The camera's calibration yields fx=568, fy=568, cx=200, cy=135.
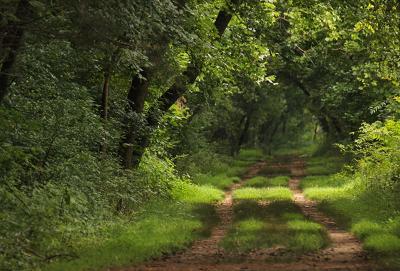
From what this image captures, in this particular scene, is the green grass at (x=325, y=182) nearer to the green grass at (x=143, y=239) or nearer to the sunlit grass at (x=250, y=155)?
the green grass at (x=143, y=239)

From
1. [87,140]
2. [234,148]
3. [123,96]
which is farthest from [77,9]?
[234,148]

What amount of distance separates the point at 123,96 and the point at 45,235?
27.8ft

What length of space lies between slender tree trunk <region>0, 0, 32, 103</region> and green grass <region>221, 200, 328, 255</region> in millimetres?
5558

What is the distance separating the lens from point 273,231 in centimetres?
1285

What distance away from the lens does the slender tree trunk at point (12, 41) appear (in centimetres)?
1056

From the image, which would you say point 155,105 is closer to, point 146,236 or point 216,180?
point 146,236

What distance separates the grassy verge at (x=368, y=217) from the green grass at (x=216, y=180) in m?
5.23

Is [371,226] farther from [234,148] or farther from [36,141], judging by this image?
[234,148]

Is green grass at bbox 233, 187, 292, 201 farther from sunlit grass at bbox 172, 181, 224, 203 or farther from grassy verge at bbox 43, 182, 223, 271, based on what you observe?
grassy verge at bbox 43, 182, 223, 271

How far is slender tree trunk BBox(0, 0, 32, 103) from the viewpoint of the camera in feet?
34.7

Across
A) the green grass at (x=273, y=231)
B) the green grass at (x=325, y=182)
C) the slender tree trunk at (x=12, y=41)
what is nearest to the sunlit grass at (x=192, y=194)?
the green grass at (x=273, y=231)

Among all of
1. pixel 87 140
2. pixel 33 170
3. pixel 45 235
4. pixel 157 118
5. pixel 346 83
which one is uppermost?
pixel 346 83

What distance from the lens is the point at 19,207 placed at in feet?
33.3

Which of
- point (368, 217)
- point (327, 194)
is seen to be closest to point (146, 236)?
point (368, 217)
